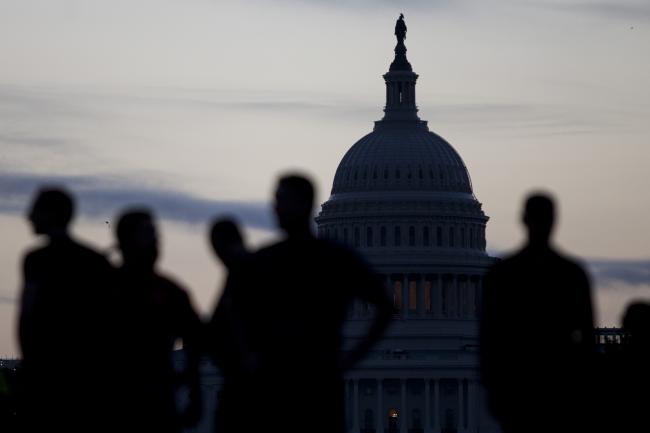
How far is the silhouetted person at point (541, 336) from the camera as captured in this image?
27.6 m

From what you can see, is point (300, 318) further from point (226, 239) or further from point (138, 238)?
point (226, 239)

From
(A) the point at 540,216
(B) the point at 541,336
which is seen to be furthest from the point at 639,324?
(B) the point at 541,336

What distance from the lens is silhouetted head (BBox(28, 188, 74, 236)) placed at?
27.9m

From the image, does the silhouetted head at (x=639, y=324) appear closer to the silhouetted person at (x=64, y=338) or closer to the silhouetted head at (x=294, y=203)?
the silhouetted head at (x=294, y=203)

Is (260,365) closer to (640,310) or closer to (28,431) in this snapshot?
(28,431)

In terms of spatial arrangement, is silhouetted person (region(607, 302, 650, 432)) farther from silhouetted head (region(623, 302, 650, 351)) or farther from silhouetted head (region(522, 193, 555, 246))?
silhouetted head (region(522, 193, 555, 246))

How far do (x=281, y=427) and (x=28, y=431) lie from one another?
2.80m

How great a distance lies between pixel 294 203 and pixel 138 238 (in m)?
2.23

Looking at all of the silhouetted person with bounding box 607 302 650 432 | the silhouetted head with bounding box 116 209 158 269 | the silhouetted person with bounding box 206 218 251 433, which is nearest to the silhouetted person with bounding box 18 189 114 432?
the silhouetted head with bounding box 116 209 158 269

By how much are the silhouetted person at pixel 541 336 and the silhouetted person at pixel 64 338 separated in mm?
3613

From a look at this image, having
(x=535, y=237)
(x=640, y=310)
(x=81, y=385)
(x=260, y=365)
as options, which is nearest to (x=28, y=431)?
(x=81, y=385)

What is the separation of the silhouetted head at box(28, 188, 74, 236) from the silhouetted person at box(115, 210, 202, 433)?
23.2 inches

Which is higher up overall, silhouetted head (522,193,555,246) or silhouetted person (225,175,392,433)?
silhouetted head (522,193,555,246)

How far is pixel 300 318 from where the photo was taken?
26.3 meters
